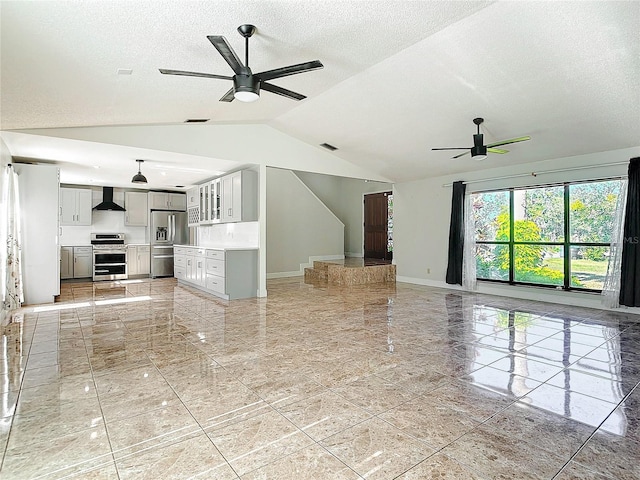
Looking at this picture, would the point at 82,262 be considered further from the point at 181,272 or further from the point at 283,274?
the point at 283,274

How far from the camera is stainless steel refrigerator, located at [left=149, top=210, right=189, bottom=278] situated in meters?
9.78

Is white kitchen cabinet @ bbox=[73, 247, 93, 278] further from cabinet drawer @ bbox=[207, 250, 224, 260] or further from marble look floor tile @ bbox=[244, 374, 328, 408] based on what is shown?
marble look floor tile @ bbox=[244, 374, 328, 408]

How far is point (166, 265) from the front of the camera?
9953mm

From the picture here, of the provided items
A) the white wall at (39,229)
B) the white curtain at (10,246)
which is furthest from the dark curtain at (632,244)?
the white wall at (39,229)

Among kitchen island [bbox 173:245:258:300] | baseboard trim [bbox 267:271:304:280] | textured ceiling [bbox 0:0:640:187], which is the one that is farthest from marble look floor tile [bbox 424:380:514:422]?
baseboard trim [bbox 267:271:304:280]

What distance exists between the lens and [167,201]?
1009 centimetres

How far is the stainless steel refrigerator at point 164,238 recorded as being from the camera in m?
9.78

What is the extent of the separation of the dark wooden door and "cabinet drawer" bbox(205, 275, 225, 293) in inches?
247

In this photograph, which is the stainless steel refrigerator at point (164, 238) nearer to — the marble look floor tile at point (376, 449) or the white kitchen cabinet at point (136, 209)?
the white kitchen cabinet at point (136, 209)

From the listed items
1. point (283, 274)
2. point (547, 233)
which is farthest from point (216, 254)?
point (547, 233)

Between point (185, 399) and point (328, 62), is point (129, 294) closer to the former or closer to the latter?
point (185, 399)

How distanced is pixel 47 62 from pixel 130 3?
1116 millimetres

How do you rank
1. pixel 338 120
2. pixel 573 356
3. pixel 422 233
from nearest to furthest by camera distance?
pixel 573 356 < pixel 338 120 < pixel 422 233

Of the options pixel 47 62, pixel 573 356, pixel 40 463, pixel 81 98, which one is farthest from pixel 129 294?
pixel 573 356
